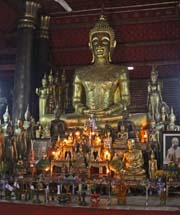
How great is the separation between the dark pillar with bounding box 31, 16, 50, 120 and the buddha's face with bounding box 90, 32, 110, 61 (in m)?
1.02

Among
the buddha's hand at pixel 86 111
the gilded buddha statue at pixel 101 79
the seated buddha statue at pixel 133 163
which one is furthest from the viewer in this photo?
the gilded buddha statue at pixel 101 79

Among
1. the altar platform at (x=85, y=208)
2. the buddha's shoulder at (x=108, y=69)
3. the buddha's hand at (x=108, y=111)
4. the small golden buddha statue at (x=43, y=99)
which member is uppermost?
the buddha's shoulder at (x=108, y=69)

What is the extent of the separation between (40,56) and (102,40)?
4.14 ft

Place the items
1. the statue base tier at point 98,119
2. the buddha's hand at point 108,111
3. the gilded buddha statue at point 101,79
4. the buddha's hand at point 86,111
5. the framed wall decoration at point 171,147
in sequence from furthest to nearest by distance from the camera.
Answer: the gilded buddha statue at point 101,79, the buddha's hand at point 86,111, the buddha's hand at point 108,111, the statue base tier at point 98,119, the framed wall decoration at point 171,147

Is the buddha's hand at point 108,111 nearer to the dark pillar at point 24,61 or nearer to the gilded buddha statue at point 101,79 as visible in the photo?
the gilded buddha statue at point 101,79

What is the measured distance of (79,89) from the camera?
809 cm

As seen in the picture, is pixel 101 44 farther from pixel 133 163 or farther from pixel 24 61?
pixel 133 163

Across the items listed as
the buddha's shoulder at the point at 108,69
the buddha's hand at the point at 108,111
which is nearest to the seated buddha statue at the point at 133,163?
the buddha's hand at the point at 108,111

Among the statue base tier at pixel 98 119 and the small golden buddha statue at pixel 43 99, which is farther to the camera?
the small golden buddha statue at pixel 43 99

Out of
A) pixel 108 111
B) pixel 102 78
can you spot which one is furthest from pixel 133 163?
pixel 102 78

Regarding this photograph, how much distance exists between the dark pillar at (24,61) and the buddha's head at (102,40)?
113 cm

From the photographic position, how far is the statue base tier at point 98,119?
6702mm

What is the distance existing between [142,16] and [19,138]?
3.62 metres

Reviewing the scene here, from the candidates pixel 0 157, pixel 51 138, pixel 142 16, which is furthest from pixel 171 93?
pixel 0 157
